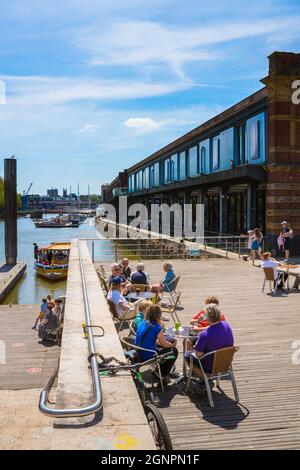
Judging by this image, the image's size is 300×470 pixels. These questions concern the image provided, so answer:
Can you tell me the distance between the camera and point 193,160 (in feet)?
138

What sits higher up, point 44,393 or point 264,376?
point 44,393

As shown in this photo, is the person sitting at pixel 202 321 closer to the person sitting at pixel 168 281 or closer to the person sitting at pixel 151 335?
the person sitting at pixel 151 335

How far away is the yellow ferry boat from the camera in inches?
1476

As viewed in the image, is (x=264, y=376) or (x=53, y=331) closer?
(x=264, y=376)

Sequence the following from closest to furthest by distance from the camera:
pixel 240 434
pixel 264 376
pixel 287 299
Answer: pixel 240 434 → pixel 264 376 → pixel 287 299

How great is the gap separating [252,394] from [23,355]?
7.40 metres

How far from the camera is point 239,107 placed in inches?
1128

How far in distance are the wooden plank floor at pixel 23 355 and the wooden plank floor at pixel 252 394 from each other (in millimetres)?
3265

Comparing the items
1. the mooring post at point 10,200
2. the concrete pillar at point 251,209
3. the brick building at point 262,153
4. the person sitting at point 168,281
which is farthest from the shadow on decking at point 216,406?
the mooring post at point 10,200

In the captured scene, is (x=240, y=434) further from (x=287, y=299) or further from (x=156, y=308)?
(x=287, y=299)

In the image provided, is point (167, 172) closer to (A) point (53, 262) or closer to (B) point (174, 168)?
(B) point (174, 168)

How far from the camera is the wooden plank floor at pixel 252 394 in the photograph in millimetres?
5609

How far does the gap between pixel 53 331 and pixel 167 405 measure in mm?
8345
